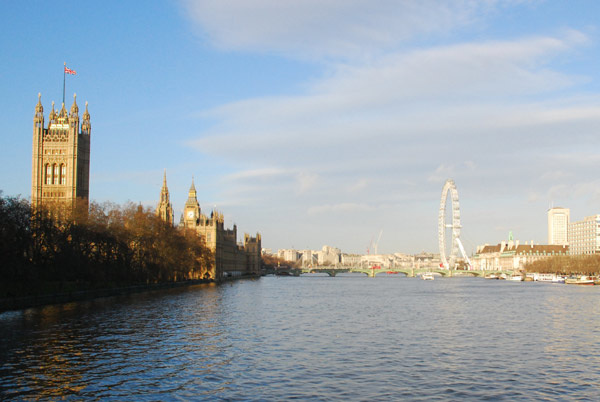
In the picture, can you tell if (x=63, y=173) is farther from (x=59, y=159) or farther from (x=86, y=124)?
(x=86, y=124)

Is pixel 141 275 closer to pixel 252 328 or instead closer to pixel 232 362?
pixel 252 328

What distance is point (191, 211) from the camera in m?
187

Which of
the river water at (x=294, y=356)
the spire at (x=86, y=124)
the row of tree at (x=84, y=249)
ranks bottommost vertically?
the river water at (x=294, y=356)

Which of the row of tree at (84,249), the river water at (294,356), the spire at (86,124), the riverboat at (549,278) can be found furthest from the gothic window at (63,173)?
the riverboat at (549,278)

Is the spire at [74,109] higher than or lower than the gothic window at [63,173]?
higher

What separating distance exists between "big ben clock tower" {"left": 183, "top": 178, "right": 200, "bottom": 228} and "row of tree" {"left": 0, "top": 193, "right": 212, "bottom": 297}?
→ 2242 inches

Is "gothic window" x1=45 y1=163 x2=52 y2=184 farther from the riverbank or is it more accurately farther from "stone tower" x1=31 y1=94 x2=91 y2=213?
the riverbank

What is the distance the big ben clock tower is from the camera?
185 metres

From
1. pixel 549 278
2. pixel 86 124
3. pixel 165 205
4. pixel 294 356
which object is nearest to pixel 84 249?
pixel 294 356

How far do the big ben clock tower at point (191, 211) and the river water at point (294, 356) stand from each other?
124520 mm

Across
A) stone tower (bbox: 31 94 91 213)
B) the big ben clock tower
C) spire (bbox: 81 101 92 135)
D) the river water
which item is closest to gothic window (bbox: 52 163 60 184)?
stone tower (bbox: 31 94 91 213)

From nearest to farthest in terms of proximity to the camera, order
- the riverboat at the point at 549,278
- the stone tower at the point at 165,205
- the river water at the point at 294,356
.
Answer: the river water at the point at 294,356 → the riverboat at the point at 549,278 → the stone tower at the point at 165,205

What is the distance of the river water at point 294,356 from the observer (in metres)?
26.7

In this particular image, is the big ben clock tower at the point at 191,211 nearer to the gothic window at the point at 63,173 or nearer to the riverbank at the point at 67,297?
the gothic window at the point at 63,173
